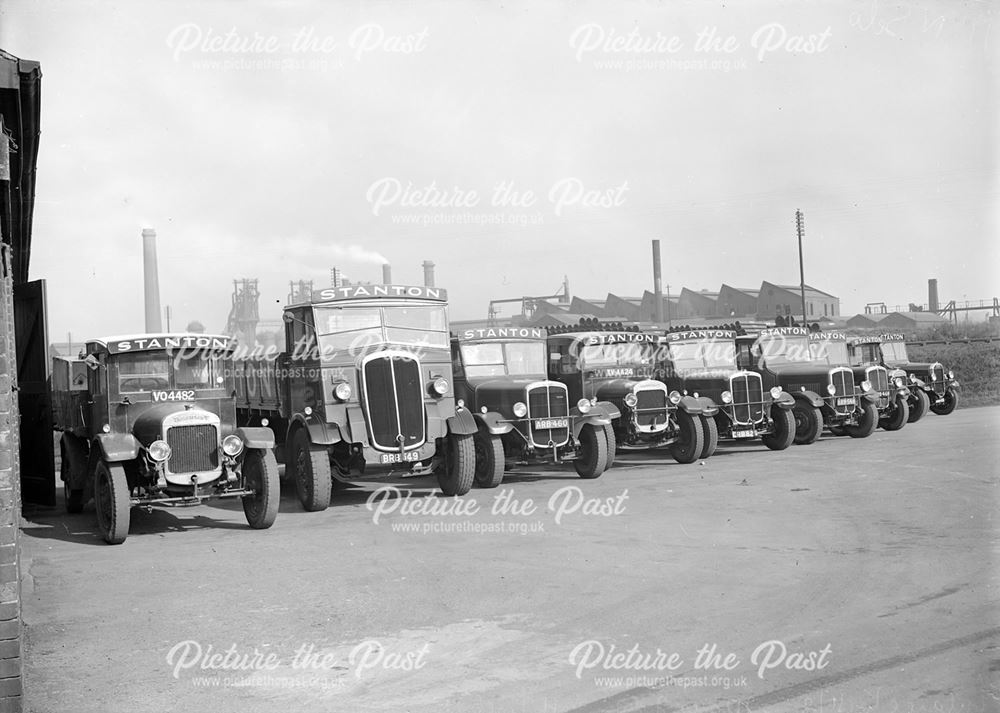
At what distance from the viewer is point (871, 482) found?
1194 cm

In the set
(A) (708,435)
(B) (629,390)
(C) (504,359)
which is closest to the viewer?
(C) (504,359)

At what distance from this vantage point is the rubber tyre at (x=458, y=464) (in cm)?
1159

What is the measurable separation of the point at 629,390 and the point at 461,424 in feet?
13.7

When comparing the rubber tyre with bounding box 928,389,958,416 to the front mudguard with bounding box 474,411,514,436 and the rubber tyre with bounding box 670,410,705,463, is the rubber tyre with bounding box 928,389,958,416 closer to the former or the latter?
the rubber tyre with bounding box 670,410,705,463

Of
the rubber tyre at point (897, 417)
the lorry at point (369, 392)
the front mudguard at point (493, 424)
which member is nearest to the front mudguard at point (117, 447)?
the lorry at point (369, 392)

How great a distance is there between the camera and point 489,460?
1255cm

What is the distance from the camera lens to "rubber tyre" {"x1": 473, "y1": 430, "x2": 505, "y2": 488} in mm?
12469

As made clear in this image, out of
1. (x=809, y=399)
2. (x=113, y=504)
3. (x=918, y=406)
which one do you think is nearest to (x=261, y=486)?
(x=113, y=504)

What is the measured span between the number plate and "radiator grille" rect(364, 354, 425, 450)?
0.24 feet

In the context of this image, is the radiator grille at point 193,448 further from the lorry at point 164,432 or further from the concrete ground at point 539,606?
the concrete ground at point 539,606

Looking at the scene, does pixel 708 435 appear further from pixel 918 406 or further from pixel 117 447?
pixel 117 447

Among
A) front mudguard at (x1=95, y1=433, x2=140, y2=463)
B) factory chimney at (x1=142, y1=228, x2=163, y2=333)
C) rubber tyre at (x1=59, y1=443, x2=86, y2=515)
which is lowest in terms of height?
rubber tyre at (x1=59, y1=443, x2=86, y2=515)

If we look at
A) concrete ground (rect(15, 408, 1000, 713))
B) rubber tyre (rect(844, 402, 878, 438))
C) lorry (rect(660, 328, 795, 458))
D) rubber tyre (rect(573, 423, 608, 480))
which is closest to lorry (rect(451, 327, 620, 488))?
rubber tyre (rect(573, 423, 608, 480))

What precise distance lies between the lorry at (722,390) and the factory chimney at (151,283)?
1900 cm
